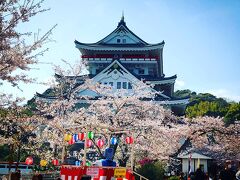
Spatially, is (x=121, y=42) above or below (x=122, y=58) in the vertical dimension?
above

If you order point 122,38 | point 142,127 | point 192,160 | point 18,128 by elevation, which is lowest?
point 192,160

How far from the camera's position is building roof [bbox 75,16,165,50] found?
43406 millimetres

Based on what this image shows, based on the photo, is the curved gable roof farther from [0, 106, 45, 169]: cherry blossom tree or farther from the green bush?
the green bush

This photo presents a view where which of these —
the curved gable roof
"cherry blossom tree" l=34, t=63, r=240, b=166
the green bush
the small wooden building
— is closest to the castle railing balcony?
the curved gable roof

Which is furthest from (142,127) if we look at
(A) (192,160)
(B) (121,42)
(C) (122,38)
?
(C) (122,38)

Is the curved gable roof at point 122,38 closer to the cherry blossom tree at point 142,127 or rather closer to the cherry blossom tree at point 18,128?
the cherry blossom tree at point 142,127

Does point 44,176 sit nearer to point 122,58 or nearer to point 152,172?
point 152,172

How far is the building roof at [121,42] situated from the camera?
43406 millimetres

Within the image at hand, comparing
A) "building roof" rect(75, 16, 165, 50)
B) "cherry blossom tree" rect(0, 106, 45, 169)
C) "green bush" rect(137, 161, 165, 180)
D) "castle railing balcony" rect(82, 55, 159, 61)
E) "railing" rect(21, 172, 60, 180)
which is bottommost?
"railing" rect(21, 172, 60, 180)

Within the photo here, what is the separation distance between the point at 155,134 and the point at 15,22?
56.5 feet

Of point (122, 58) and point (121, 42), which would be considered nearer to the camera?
point (122, 58)

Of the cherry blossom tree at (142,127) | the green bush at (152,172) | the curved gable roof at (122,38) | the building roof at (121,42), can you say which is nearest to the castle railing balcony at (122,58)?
the building roof at (121,42)

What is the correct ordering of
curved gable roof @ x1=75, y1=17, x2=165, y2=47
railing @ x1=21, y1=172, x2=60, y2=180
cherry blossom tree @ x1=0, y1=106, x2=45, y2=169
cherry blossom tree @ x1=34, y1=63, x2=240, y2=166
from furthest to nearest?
curved gable roof @ x1=75, y1=17, x2=165, y2=47
cherry blossom tree @ x1=34, y1=63, x2=240, y2=166
cherry blossom tree @ x1=0, y1=106, x2=45, y2=169
railing @ x1=21, y1=172, x2=60, y2=180

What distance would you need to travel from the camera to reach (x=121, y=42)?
45.4m
